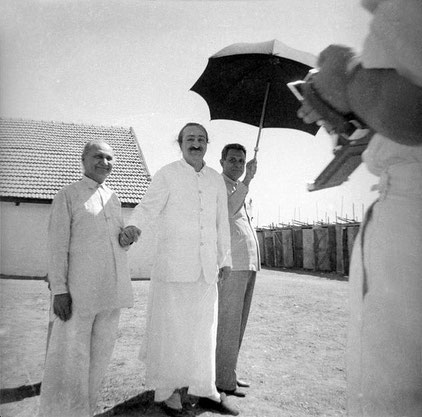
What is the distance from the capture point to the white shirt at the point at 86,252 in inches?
111

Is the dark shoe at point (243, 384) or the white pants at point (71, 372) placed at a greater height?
the white pants at point (71, 372)

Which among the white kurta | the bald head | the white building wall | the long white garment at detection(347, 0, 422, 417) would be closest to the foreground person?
the long white garment at detection(347, 0, 422, 417)

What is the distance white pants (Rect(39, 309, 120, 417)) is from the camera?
8.86ft

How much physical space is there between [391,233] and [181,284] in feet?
7.48

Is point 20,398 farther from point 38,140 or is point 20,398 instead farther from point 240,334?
point 38,140

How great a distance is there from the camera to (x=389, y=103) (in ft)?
3.39

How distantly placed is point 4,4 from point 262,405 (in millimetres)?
3122

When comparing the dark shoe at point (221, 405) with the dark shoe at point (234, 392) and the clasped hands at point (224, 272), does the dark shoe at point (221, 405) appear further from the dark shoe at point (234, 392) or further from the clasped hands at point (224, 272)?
the clasped hands at point (224, 272)

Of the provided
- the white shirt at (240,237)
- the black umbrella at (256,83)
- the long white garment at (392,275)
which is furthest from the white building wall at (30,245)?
the long white garment at (392,275)

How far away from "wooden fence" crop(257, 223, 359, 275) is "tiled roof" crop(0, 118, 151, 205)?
9.01 meters

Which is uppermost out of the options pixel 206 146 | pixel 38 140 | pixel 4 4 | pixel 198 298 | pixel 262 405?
pixel 38 140

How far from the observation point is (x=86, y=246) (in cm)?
292

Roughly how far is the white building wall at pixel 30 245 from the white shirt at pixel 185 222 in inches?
404

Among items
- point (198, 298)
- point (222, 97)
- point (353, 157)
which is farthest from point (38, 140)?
point (353, 157)
